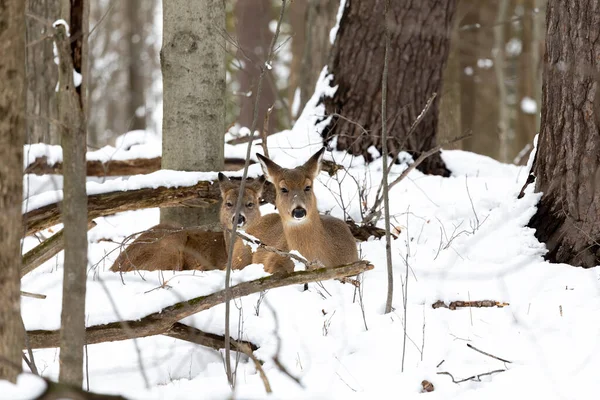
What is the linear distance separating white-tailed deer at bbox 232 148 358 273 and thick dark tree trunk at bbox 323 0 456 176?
192cm

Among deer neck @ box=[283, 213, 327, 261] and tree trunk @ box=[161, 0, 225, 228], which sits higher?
tree trunk @ box=[161, 0, 225, 228]

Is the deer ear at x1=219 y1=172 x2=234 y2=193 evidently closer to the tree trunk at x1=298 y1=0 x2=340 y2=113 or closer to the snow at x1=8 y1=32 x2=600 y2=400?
the snow at x1=8 y1=32 x2=600 y2=400

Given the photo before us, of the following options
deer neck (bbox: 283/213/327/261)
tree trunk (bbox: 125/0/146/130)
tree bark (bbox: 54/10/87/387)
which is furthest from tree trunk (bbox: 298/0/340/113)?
tree bark (bbox: 54/10/87/387)

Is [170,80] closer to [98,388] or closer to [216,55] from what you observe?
[216,55]

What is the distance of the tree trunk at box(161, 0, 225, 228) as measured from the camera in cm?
805

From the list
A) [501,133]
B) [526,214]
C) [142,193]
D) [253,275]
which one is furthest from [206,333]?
[501,133]

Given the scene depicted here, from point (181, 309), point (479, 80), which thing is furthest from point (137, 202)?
point (479, 80)

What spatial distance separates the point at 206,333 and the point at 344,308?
1014mm

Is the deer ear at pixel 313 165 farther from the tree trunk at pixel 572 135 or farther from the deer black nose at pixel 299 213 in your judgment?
the tree trunk at pixel 572 135

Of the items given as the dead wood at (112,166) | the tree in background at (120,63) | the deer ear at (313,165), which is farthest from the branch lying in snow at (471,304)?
the tree in background at (120,63)

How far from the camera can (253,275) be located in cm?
625

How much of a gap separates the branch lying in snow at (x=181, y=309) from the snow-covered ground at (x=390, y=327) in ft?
0.28

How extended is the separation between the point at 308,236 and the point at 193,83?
1.83m

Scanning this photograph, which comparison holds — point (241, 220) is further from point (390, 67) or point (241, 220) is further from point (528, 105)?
point (528, 105)
